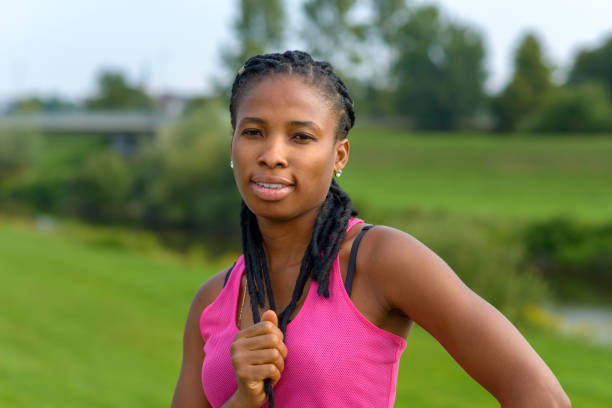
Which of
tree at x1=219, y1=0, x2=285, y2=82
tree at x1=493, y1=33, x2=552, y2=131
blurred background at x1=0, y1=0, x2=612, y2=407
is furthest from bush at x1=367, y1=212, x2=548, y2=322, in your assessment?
tree at x1=493, y1=33, x2=552, y2=131

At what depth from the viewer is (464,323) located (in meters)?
1.70

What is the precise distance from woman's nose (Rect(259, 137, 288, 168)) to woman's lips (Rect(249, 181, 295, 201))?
6 centimetres

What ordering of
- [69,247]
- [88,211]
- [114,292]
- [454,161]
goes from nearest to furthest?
[114,292] < [69,247] < [88,211] < [454,161]

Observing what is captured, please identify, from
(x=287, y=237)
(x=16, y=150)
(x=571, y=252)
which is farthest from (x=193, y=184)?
(x=287, y=237)

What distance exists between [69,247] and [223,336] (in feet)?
80.2

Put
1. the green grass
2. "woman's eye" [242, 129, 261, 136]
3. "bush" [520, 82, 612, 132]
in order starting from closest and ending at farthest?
"woman's eye" [242, 129, 261, 136] → the green grass → "bush" [520, 82, 612, 132]

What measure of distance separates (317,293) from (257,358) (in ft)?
0.72

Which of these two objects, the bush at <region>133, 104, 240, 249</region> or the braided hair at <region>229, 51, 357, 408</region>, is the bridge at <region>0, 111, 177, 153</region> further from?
the braided hair at <region>229, 51, 357, 408</region>

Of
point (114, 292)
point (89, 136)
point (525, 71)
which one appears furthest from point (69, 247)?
point (89, 136)

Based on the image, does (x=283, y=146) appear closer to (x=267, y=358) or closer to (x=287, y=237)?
(x=287, y=237)

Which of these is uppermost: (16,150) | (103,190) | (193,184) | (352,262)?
(16,150)

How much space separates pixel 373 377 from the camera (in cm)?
178

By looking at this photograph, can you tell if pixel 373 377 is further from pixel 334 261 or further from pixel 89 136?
pixel 89 136

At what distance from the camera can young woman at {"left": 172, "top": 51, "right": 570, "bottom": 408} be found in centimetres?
171
